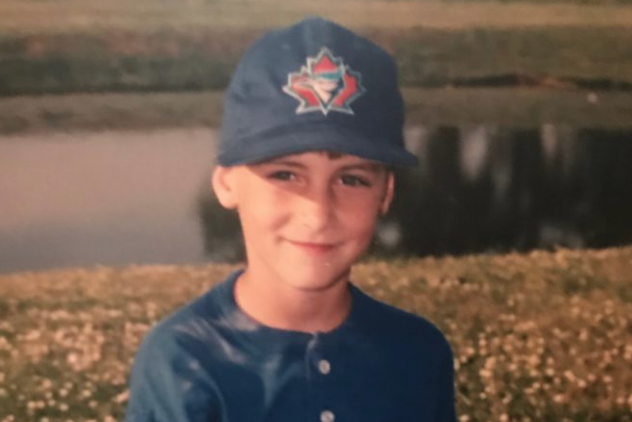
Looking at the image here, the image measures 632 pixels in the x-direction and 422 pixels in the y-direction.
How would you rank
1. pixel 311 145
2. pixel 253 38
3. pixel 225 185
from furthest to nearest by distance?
pixel 253 38 → pixel 225 185 → pixel 311 145

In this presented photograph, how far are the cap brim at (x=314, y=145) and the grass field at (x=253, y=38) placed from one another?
23 centimetres

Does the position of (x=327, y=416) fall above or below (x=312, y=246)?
below

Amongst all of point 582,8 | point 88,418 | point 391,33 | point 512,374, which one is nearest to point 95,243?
point 88,418

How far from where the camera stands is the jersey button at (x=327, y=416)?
3.06ft

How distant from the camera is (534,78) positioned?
3.78ft

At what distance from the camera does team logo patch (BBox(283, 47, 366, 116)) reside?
876 millimetres

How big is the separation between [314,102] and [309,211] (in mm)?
117

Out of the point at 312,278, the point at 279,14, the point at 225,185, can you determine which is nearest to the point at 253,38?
the point at 279,14

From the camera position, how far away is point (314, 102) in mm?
876

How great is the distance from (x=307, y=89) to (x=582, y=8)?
1.58 ft

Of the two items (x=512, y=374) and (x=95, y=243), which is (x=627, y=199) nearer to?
(x=512, y=374)

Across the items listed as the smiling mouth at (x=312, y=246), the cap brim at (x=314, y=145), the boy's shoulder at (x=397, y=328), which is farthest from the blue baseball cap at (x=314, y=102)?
the boy's shoulder at (x=397, y=328)

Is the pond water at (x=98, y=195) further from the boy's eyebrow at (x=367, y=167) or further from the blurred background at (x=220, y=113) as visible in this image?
the boy's eyebrow at (x=367, y=167)

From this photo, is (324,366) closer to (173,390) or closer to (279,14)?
(173,390)
